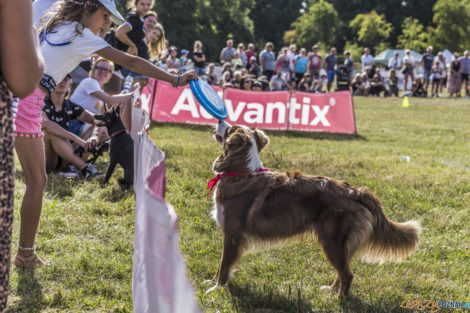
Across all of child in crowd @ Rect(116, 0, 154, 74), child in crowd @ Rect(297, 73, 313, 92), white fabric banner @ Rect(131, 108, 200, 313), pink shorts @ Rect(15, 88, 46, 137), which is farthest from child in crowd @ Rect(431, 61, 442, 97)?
white fabric banner @ Rect(131, 108, 200, 313)

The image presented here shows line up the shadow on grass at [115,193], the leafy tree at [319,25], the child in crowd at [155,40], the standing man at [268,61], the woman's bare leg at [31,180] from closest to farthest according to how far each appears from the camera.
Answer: the woman's bare leg at [31,180]
the shadow on grass at [115,193]
the child in crowd at [155,40]
the standing man at [268,61]
the leafy tree at [319,25]

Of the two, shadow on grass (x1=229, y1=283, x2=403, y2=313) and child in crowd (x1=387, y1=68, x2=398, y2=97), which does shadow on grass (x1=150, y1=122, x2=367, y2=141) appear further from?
child in crowd (x1=387, y1=68, x2=398, y2=97)

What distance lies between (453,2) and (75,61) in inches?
2079

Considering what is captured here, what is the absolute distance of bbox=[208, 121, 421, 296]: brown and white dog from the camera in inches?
129

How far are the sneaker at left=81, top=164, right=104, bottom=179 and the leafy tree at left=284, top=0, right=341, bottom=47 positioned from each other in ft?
177

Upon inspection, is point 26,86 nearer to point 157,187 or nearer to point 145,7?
point 157,187

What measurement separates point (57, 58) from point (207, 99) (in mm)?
1337

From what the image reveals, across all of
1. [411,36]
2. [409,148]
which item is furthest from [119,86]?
[411,36]

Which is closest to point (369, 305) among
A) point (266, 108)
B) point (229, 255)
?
point (229, 255)

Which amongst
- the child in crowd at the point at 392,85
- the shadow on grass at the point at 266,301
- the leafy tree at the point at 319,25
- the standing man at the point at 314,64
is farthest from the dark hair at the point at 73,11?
the leafy tree at the point at 319,25

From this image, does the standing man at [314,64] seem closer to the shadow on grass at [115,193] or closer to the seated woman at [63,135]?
the seated woman at [63,135]

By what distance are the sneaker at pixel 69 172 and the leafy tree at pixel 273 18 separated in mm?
62071

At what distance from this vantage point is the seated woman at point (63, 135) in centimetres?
612

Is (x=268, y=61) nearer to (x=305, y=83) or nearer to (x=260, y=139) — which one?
(x=305, y=83)
